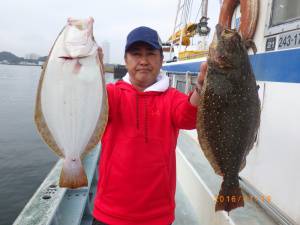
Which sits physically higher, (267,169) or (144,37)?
(144,37)

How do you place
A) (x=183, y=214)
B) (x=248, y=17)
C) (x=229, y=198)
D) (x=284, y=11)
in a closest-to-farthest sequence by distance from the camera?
(x=229, y=198) → (x=284, y=11) → (x=248, y=17) → (x=183, y=214)

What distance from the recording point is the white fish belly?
1881mm

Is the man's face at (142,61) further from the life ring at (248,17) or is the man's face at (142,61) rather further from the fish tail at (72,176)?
the life ring at (248,17)

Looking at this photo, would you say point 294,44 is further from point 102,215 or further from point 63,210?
point 63,210

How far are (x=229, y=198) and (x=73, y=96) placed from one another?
1.20 meters

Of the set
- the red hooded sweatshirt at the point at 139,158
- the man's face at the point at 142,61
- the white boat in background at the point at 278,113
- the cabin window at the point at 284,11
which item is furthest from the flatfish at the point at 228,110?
the cabin window at the point at 284,11

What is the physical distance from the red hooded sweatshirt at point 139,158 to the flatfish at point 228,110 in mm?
288

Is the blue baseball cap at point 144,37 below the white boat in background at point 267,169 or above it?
above

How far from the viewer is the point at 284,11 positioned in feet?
9.93

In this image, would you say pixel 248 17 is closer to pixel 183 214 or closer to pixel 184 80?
pixel 183 214

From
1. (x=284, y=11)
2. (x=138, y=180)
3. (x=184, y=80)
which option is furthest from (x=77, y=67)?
(x=184, y=80)

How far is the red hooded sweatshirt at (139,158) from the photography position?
7.28 feet

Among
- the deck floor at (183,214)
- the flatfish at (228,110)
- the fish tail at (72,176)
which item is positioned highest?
the flatfish at (228,110)

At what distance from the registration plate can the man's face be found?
4.19 feet
